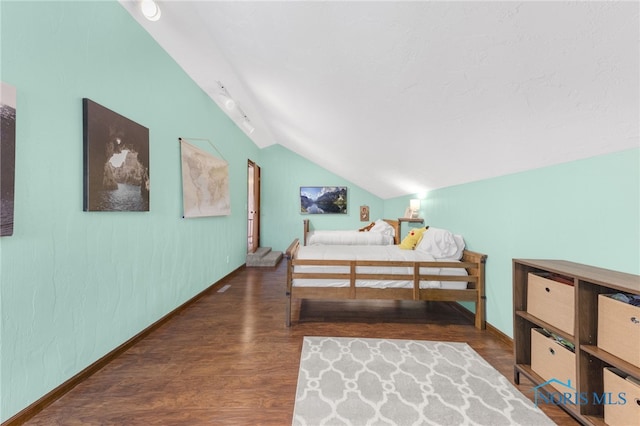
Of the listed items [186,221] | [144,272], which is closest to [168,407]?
[144,272]

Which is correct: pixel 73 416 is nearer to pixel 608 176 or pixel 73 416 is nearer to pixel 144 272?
pixel 144 272

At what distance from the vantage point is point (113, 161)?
185 centimetres

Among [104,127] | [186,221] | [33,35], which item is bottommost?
[186,221]

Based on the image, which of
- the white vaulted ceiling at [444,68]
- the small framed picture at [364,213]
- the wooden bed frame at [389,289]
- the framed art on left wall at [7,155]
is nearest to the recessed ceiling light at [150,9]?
the white vaulted ceiling at [444,68]

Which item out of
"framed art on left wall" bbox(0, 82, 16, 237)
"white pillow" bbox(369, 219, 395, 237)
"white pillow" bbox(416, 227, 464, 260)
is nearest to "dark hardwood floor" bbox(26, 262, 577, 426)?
"white pillow" bbox(416, 227, 464, 260)

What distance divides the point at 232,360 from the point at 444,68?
2526mm

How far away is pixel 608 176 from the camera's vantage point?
1418mm

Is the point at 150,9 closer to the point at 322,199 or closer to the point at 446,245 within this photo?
the point at 446,245

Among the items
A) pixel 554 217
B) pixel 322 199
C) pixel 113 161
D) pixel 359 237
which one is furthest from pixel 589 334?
pixel 322 199

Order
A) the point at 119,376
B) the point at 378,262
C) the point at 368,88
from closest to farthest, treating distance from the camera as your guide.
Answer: the point at 119,376
the point at 368,88
the point at 378,262

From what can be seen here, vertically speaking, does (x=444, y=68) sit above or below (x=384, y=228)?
above

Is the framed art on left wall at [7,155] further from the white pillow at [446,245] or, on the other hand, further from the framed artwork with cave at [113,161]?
the white pillow at [446,245]

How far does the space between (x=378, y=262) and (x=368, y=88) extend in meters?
1.64

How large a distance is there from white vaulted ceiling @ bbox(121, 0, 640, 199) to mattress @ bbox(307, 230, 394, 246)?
185 centimetres
